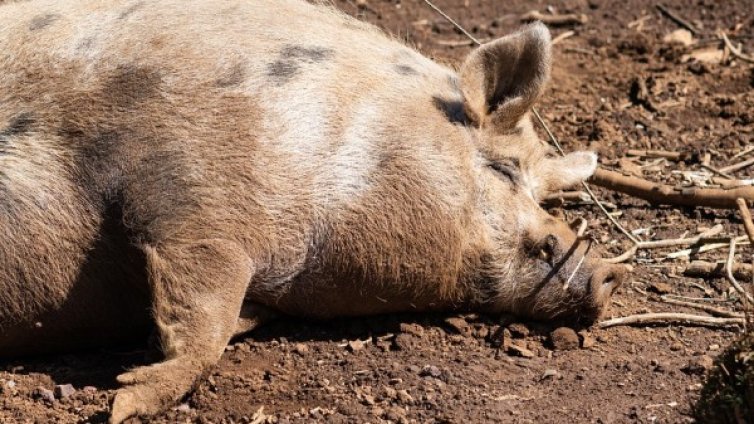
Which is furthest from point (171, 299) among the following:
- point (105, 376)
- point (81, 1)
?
point (81, 1)

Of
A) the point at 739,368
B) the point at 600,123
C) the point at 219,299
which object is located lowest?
the point at 600,123

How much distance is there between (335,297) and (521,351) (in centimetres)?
79

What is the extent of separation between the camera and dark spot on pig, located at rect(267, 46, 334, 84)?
195 inches

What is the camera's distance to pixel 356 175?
4891 millimetres

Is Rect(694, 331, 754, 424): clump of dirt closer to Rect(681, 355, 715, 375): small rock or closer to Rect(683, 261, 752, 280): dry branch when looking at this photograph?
Rect(681, 355, 715, 375): small rock

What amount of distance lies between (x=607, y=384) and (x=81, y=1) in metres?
2.72

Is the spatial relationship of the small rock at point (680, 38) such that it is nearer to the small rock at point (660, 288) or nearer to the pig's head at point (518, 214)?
the small rock at point (660, 288)

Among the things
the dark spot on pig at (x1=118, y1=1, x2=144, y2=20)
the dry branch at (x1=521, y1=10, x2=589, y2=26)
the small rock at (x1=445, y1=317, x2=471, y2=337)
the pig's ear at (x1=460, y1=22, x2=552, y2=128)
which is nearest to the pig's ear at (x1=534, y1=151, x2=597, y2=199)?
the pig's ear at (x1=460, y1=22, x2=552, y2=128)

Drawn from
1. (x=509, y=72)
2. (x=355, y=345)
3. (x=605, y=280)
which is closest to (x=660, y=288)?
(x=605, y=280)

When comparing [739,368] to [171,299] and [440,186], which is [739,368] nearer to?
[440,186]

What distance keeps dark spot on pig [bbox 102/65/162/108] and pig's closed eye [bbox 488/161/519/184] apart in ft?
4.70

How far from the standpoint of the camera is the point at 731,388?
374 centimetres

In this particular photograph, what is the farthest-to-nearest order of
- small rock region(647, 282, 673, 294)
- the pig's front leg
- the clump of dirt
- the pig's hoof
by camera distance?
small rock region(647, 282, 673, 294) < the pig's front leg < the pig's hoof < the clump of dirt

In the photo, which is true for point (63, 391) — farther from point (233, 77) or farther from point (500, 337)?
point (500, 337)
